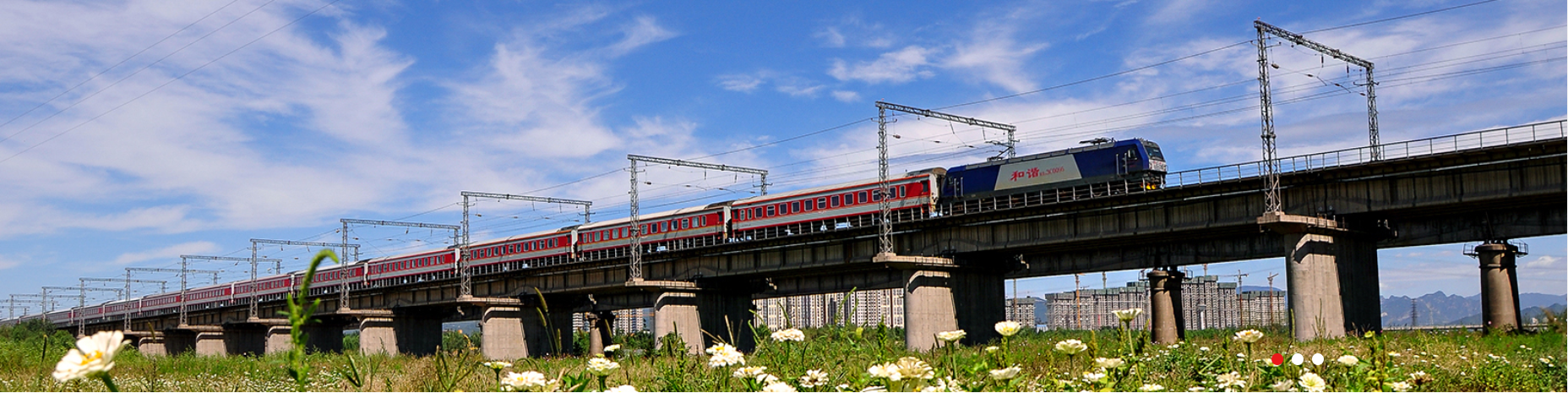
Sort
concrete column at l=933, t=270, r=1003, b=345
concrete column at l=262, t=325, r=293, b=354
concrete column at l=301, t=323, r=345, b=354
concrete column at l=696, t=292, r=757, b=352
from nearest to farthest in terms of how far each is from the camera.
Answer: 1. concrete column at l=933, t=270, r=1003, b=345
2. concrete column at l=696, t=292, r=757, b=352
3. concrete column at l=262, t=325, r=293, b=354
4. concrete column at l=301, t=323, r=345, b=354

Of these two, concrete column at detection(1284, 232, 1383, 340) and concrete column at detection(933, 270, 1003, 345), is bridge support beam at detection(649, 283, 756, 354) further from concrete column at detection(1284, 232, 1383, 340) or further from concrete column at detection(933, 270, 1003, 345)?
concrete column at detection(1284, 232, 1383, 340)

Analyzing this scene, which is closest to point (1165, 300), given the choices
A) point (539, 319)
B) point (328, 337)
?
point (539, 319)

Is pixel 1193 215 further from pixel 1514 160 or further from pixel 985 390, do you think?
pixel 985 390

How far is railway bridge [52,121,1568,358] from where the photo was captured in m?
37.7

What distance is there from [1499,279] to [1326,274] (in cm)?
714

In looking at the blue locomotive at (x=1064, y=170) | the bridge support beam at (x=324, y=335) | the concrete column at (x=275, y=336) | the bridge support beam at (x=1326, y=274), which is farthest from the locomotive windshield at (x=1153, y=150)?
the concrete column at (x=275, y=336)

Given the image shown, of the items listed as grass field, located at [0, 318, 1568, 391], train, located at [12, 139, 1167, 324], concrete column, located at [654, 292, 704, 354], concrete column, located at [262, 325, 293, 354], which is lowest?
concrete column, located at [262, 325, 293, 354]

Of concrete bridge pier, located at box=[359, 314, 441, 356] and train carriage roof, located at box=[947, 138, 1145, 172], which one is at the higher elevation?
train carriage roof, located at box=[947, 138, 1145, 172]

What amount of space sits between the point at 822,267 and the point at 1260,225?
76.8 ft

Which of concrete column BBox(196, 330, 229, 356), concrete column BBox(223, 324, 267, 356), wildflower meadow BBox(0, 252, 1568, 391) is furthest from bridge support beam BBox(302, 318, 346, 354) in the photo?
wildflower meadow BBox(0, 252, 1568, 391)

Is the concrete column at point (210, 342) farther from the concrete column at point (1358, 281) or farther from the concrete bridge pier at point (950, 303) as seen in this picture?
the concrete column at point (1358, 281)

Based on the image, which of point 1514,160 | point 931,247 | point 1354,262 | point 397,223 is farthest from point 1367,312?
point 397,223

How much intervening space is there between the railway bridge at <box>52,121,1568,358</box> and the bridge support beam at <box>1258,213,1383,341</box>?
7 centimetres

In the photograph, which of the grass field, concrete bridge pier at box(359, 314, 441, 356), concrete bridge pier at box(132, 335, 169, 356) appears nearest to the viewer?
the grass field
